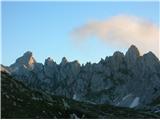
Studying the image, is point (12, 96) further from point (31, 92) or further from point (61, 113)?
point (31, 92)

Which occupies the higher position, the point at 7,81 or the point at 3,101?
the point at 7,81

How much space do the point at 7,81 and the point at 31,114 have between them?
3445cm

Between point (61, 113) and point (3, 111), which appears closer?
point (3, 111)

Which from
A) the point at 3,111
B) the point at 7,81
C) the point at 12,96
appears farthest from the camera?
the point at 7,81

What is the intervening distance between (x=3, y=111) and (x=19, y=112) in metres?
5.55

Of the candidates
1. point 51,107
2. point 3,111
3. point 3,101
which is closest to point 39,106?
point 51,107

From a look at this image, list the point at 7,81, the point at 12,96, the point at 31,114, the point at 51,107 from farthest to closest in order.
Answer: the point at 7,81, the point at 51,107, the point at 12,96, the point at 31,114

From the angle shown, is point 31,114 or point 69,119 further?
point 69,119

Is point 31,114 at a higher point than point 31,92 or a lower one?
lower

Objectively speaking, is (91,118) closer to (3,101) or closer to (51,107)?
(51,107)

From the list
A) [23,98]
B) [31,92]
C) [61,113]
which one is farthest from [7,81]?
[61,113]

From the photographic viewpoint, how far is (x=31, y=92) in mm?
126438

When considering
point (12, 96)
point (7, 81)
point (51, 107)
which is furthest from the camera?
point (7, 81)

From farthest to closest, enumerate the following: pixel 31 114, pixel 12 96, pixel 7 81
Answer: pixel 7 81, pixel 12 96, pixel 31 114
